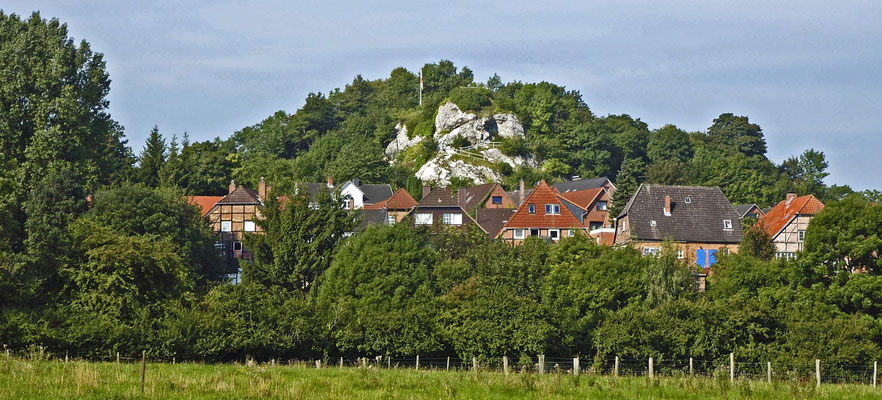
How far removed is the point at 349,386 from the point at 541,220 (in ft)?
202

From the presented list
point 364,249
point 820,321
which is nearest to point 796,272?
point 820,321

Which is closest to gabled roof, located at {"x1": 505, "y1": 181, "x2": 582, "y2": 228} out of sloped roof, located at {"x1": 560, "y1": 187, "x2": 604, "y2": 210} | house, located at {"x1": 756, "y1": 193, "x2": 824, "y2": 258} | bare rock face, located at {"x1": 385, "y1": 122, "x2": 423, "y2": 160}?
sloped roof, located at {"x1": 560, "y1": 187, "x2": 604, "y2": 210}

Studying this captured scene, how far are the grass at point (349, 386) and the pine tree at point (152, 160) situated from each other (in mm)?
77687

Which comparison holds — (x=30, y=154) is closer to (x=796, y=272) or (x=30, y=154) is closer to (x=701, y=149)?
(x=796, y=272)

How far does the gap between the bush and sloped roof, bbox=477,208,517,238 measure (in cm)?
4486

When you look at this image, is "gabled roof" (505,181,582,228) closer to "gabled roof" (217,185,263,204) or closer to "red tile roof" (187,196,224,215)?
"gabled roof" (217,185,263,204)

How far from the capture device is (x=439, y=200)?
323ft

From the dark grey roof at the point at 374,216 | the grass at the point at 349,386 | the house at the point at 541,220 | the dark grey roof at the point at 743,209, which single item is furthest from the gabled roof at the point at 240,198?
the grass at the point at 349,386

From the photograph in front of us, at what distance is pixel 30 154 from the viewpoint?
5994cm

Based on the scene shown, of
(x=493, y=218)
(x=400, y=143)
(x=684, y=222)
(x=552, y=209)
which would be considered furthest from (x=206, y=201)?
(x=400, y=143)

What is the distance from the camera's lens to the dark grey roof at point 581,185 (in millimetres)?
112963

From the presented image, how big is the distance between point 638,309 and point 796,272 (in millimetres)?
10273

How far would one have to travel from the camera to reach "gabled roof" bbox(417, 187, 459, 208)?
97.5 metres

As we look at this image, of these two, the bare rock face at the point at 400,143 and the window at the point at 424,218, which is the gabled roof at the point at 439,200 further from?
the bare rock face at the point at 400,143
